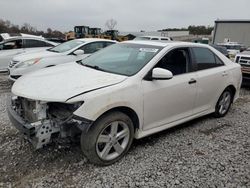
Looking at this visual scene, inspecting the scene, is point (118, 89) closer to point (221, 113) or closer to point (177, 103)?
point (177, 103)

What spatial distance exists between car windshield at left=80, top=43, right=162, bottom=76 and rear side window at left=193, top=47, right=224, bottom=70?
85cm

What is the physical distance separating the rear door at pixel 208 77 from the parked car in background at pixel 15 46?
6616mm

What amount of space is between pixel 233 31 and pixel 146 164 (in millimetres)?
32874

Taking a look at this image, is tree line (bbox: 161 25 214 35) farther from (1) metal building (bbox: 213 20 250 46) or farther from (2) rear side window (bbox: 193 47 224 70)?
(2) rear side window (bbox: 193 47 224 70)

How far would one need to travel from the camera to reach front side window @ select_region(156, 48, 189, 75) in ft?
11.1

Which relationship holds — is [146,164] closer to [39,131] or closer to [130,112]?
[130,112]

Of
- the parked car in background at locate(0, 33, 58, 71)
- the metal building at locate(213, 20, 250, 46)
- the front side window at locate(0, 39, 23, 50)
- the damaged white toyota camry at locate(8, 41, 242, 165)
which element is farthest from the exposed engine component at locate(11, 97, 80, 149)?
the metal building at locate(213, 20, 250, 46)

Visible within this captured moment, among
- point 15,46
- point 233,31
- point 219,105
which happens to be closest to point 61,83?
point 219,105

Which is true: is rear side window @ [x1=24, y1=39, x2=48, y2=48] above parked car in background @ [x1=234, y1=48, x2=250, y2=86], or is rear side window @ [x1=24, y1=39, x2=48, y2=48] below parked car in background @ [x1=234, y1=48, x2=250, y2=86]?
above

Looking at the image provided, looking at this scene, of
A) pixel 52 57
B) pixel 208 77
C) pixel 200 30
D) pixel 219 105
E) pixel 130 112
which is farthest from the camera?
pixel 200 30

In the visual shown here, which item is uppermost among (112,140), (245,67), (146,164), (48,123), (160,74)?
(160,74)

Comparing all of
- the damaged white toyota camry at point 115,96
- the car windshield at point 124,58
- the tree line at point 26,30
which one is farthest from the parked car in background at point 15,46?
the tree line at point 26,30

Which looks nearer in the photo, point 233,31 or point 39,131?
point 39,131

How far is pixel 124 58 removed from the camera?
3.60m
